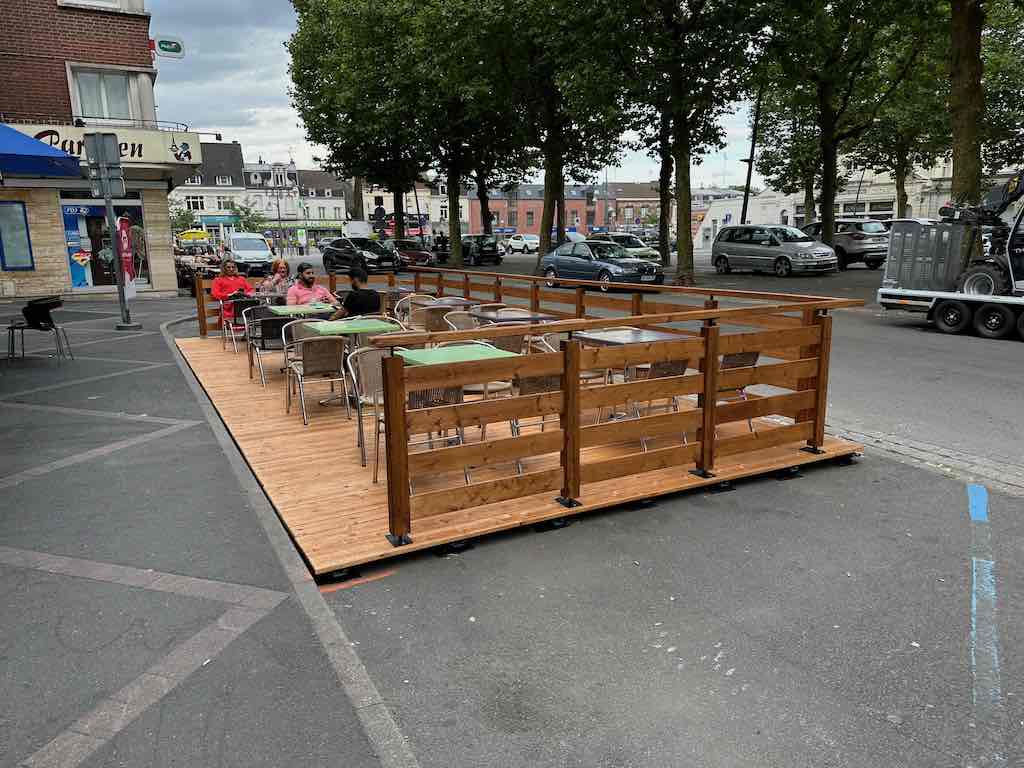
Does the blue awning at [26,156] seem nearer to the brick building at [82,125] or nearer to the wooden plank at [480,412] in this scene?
the wooden plank at [480,412]

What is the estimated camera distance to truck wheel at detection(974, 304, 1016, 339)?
12.7m

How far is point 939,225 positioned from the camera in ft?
47.0

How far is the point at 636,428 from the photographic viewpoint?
5195 mm

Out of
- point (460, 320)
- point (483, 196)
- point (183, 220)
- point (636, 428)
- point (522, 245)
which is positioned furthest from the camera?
point (183, 220)

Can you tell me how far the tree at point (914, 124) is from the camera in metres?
26.1

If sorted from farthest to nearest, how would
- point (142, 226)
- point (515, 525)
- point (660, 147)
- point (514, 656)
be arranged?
1. point (660, 147)
2. point (142, 226)
3. point (515, 525)
4. point (514, 656)

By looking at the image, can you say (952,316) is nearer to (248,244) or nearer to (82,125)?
(82,125)

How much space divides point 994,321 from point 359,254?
25.8 m

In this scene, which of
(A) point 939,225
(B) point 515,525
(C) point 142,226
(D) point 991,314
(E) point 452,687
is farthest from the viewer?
(C) point 142,226

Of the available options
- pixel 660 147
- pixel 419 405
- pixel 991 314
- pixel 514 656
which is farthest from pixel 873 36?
pixel 514 656

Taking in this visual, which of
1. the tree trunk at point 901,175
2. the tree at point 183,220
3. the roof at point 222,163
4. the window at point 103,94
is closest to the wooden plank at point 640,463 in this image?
the window at point 103,94

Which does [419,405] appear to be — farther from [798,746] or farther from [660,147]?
[660,147]

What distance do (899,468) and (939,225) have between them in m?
10.2

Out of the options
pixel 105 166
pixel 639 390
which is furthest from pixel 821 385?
pixel 105 166
